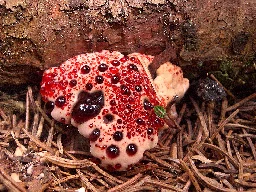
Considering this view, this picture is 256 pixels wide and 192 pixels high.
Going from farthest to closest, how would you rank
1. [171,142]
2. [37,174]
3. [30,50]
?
1. [171,142]
2. [30,50]
3. [37,174]

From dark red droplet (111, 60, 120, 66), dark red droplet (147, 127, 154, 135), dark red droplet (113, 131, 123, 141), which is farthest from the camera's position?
dark red droplet (111, 60, 120, 66)

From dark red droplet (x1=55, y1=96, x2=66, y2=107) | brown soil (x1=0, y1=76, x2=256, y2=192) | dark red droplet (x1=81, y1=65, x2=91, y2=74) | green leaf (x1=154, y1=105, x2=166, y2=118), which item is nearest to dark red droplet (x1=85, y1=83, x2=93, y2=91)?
dark red droplet (x1=81, y1=65, x2=91, y2=74)

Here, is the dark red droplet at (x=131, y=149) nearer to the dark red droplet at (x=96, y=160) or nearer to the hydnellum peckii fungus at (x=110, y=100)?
the hydnellum peckii fungus at (x=110, y=100)

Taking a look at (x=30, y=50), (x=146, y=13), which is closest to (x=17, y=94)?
(x=30, y=50)

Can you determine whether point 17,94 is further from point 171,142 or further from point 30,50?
point 171,142

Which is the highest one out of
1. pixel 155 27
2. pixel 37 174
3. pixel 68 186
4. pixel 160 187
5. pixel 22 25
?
pixel 22 25

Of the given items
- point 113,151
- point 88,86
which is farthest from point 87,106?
point 113,151

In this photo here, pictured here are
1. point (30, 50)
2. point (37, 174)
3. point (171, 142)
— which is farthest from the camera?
point (171, 142)

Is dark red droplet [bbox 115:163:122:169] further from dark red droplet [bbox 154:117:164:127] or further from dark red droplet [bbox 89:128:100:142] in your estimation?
dark red droplet [bbox 154:117:164:127]
